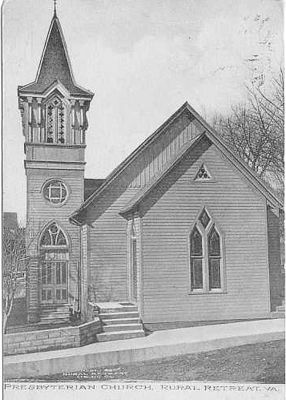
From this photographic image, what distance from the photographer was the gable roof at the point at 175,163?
4121 millimetres

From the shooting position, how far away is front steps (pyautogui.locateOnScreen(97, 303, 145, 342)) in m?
4.03

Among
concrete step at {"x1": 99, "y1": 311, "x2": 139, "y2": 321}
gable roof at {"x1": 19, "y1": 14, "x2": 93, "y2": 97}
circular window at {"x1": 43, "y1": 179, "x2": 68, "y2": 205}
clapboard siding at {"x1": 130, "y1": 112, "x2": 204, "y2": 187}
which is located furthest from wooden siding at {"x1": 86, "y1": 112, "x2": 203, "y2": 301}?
gable roof at {"x1": 19, "y1": 14, "x2": 93, "y2": 97}

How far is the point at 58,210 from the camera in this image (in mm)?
4109

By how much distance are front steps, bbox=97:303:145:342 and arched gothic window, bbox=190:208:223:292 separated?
477 millimetres

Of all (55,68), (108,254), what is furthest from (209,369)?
(55,68)

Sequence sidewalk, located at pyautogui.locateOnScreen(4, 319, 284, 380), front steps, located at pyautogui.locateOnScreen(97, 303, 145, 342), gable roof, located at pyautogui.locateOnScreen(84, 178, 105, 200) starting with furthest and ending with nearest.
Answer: gable roof, located at pyautogui.locateOnScreen(84, 178, 105, 200) → front steps, located at pyautogui.locateOnScreen(97, 303, 145, 342) → sidewalk, located at pyautogui.locateOnScreen(4, 319, 284, 380)

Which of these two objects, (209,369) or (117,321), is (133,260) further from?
(209,369)

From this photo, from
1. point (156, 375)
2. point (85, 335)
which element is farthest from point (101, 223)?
point (156, 375)

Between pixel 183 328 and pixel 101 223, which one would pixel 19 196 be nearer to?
pixel 101 223

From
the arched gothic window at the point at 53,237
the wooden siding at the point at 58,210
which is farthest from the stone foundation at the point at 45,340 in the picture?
the arched gothic window at the point at 53,237

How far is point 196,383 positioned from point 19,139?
2056mm

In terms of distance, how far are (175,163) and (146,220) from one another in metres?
0.46

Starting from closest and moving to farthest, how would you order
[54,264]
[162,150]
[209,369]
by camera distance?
[209,369] → [54,264] → [162,150]

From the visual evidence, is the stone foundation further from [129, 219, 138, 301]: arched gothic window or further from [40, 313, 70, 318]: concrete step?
[129, 219, 138, 301]: arched gothic window
